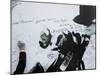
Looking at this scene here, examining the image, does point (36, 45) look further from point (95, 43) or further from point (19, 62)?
point (95, 43)

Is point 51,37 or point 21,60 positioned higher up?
point 51,37

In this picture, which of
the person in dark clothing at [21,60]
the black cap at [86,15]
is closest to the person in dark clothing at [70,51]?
the black cap at [86,15]

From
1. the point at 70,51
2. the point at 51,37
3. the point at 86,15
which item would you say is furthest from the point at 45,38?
the point at 86,15

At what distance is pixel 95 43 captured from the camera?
225 centimetres

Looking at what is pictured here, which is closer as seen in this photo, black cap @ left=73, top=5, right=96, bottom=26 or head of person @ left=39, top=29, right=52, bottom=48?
head of person @ left=39, top=29, right=52, bottom=48

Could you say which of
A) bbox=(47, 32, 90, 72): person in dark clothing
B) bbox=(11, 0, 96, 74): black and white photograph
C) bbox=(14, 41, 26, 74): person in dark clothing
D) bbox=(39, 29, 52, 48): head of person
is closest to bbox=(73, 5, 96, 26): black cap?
bbox=(11, 0, 96, 74): black and white photograph

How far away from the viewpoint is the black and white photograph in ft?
6.48

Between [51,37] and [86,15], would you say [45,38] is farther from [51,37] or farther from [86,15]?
[86,15]

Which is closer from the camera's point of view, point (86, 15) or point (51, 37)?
point (51, 37)

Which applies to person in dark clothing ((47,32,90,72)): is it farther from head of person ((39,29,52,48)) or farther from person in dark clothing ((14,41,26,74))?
person in dark clothing ((14,41,26,74))

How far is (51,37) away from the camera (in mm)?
2092

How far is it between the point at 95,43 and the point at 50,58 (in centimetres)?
56

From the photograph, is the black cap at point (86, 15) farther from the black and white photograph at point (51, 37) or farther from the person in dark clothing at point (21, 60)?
the person in dark clothing at point (21, 60)

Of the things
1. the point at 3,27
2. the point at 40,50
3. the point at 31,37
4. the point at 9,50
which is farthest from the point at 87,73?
the point at 3,27
